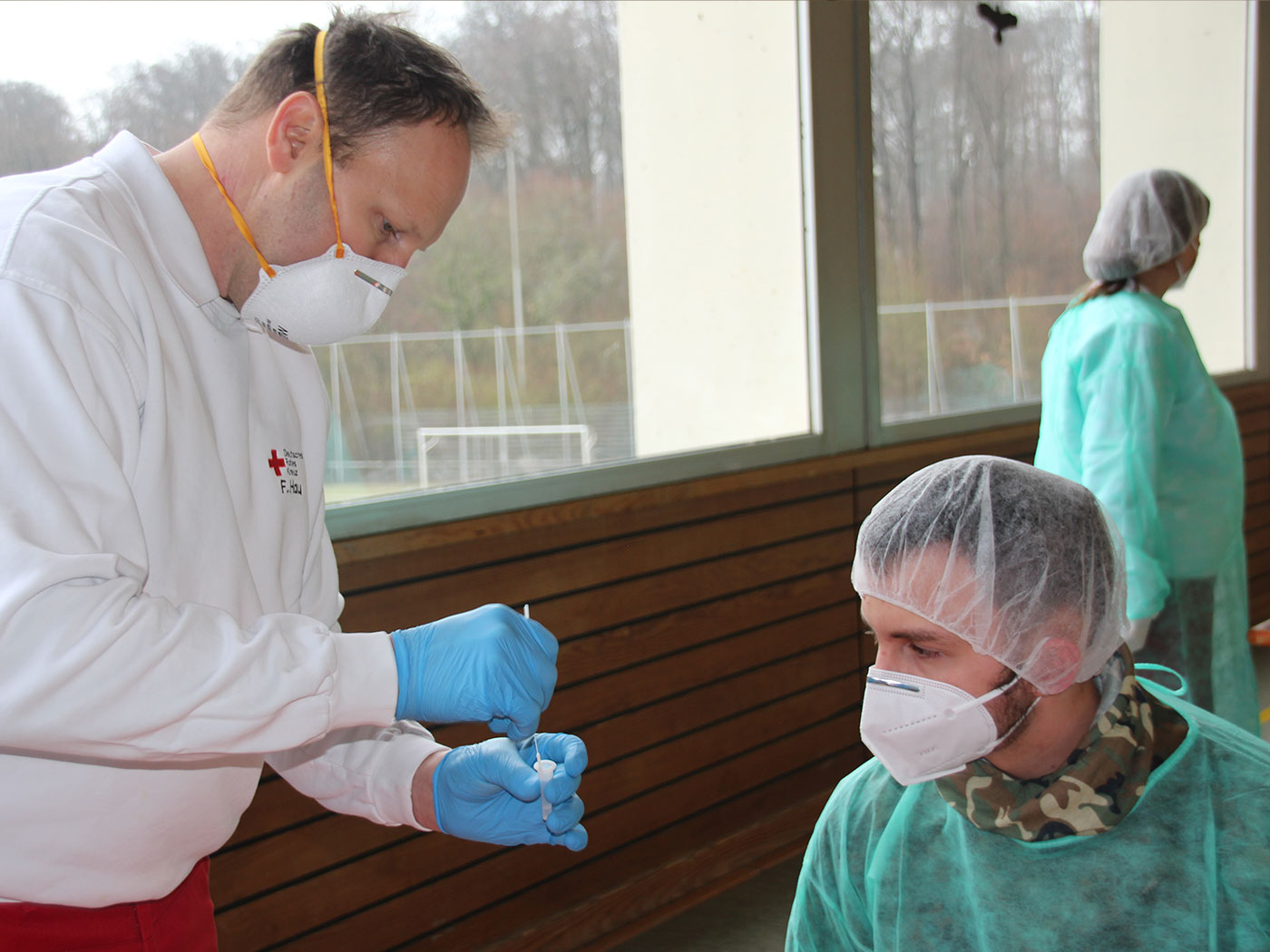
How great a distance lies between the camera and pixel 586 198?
3.26 m

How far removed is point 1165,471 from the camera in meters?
2.38

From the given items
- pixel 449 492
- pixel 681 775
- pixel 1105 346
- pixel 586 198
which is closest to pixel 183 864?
pixel 449 492

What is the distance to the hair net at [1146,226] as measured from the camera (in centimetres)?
241

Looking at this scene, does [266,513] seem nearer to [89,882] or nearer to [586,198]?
[89,882]

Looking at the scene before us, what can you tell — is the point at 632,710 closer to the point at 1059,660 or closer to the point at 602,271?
the point at 602,271

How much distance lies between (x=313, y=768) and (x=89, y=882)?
15.3 inches

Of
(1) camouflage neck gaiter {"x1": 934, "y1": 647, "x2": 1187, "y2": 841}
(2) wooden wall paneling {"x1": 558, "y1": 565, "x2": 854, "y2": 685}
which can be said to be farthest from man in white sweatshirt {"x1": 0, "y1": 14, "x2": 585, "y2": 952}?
(2) wooden wall paneling {"x1": 558, "y1": 565, "x2": 854, "y2": 685}

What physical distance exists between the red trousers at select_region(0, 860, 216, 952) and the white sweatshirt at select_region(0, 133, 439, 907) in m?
0.02

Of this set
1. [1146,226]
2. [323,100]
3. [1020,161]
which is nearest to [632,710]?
[1146,226]

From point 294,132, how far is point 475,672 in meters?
0.59

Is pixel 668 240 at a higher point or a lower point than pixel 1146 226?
higher

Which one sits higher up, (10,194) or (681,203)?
(681,203)

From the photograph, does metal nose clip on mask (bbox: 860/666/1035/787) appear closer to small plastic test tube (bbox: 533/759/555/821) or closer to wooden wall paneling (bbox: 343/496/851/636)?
small plastic test tube (bbox: 533/759/555/821)

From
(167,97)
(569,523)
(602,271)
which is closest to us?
(167,97)
